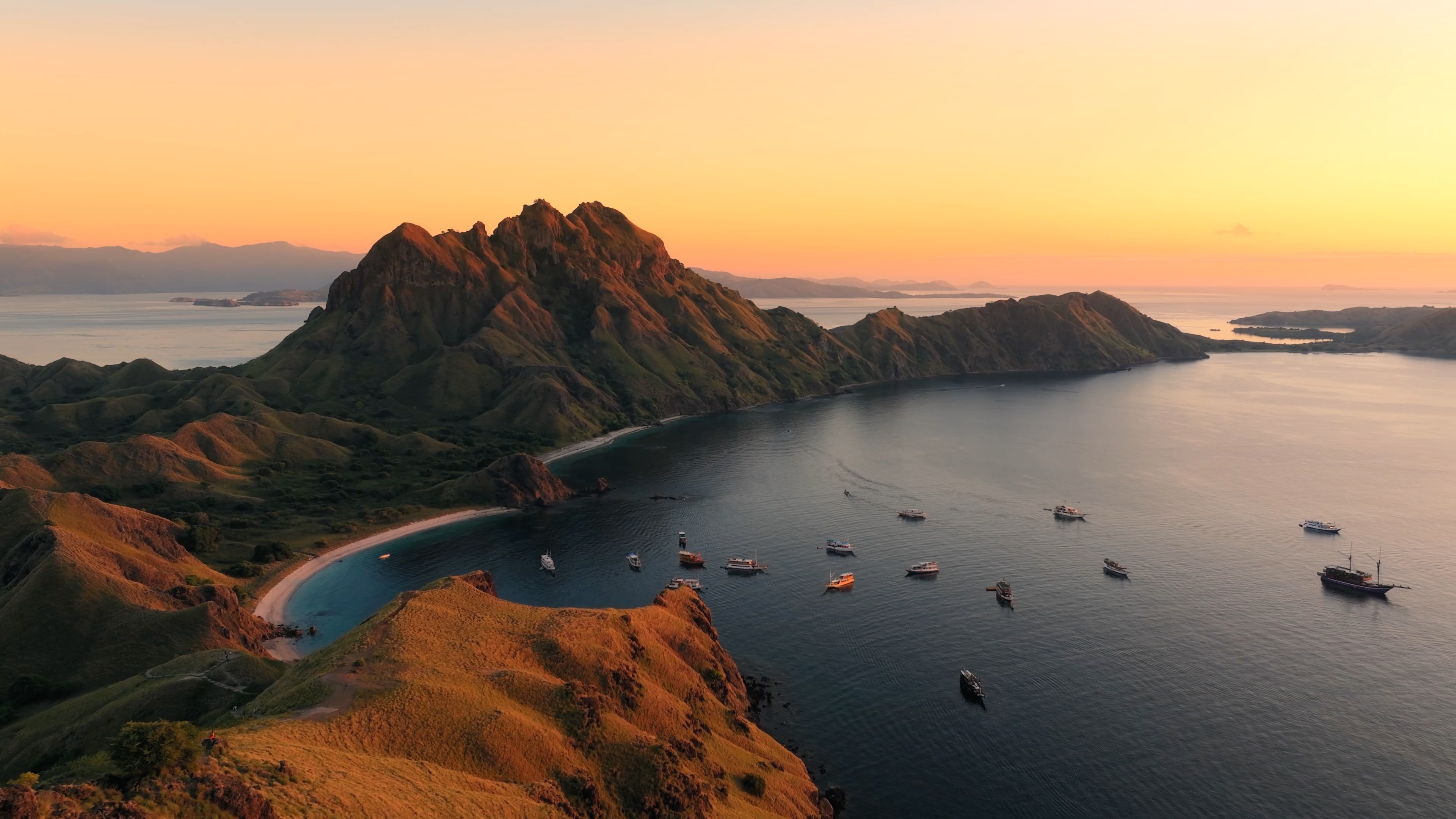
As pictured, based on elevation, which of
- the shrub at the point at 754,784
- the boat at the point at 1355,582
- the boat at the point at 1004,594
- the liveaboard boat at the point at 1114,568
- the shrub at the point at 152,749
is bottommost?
the shrub at the point at 754,784

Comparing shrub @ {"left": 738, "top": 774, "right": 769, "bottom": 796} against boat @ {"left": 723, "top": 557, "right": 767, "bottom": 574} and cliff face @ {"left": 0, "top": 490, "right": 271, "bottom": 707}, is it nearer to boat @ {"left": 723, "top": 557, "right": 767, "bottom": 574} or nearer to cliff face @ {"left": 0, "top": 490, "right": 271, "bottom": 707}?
boat @ {"left": 723, "top": 557, "right": 767, "bottom": 574}

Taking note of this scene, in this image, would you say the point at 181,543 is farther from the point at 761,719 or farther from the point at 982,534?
the point at 982,534

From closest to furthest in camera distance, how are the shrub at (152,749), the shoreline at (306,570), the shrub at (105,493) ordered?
the shrub at (152,749) → the shoreline at (306,570) → the shrub at (105,493)

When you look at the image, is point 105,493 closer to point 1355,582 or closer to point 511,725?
point 511,725

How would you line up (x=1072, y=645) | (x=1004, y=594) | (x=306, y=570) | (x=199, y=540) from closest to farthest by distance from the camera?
(x=1072, y=645) < (x=1004, y=594) < (x=199, y=540) < (x=306, y=570)

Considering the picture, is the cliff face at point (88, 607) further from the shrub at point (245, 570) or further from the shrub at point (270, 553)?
the shrub at point (270, 553)

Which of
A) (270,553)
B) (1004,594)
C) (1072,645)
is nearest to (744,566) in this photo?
(1004,594)

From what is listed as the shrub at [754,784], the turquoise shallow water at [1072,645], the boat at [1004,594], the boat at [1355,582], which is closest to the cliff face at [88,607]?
the turquoise shallow water at [1072,645]
